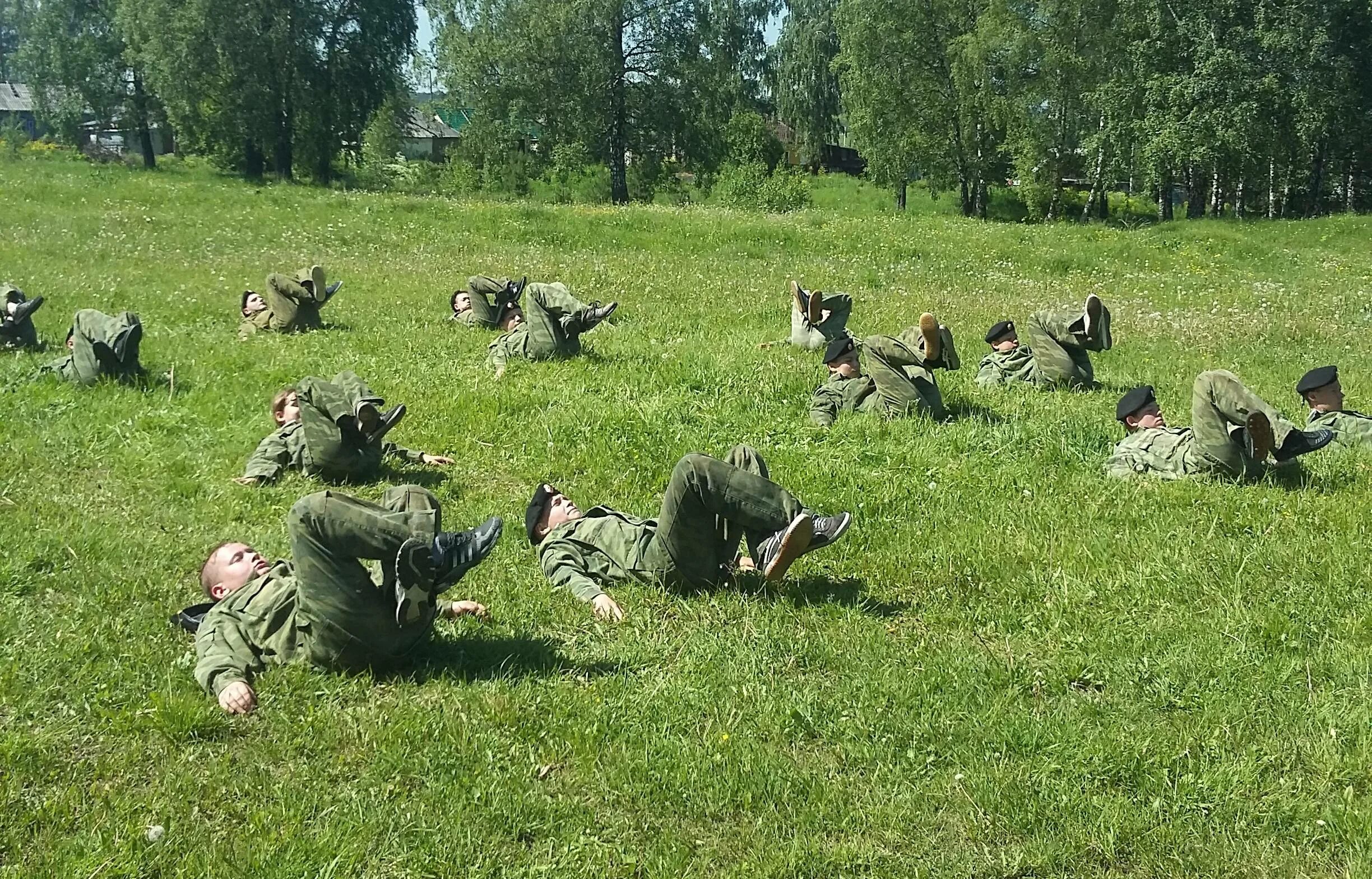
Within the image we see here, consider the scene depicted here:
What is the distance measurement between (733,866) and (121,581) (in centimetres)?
455

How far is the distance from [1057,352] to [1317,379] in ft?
9.33

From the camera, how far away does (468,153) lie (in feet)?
164

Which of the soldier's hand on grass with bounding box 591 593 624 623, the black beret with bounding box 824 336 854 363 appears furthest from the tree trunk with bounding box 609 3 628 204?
the soldier's hand on grass with bounding box 591 593 624 623

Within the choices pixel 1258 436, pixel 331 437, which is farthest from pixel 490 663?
pixel 1258 436

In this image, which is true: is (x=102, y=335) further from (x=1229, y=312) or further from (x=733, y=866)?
(x=1229, y=312)

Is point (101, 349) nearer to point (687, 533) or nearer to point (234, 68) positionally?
point (687, 533)

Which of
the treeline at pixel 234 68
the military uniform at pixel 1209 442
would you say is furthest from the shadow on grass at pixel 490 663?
the treeline at pixel 234 68

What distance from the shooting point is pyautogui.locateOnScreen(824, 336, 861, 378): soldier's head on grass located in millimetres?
11742

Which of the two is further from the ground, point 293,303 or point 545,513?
point 293,303

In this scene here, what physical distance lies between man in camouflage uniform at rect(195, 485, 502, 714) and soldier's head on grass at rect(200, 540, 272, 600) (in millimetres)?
259

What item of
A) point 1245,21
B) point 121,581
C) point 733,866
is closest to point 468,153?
point 1245,21

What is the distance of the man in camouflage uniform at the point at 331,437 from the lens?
887 cm

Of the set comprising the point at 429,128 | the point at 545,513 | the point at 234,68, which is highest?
the point at 429,128

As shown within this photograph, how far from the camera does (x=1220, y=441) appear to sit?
341 inches
